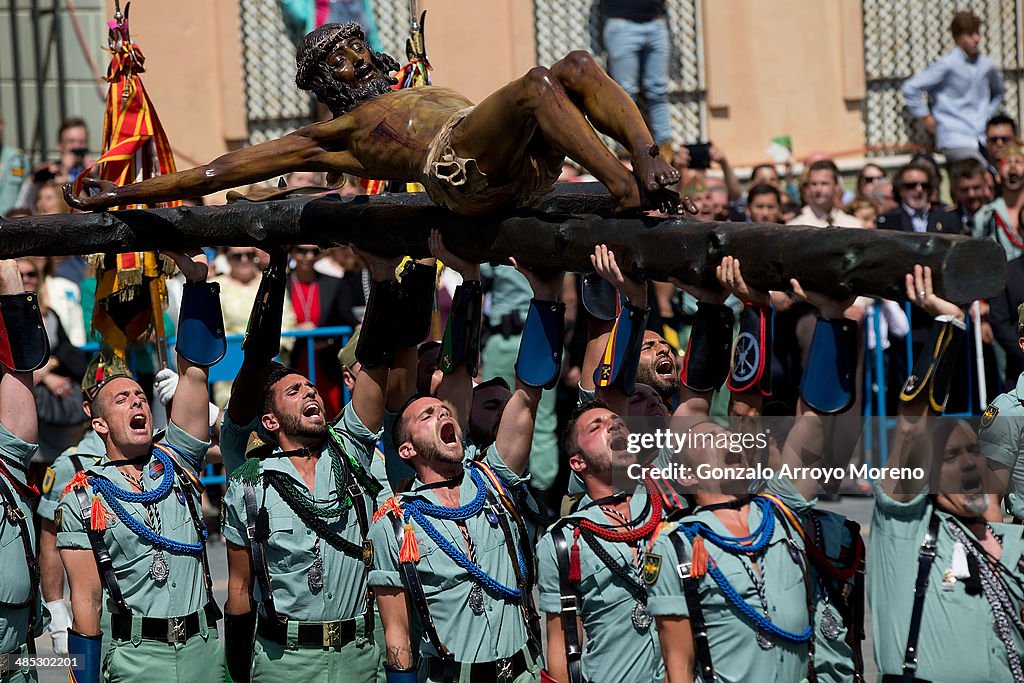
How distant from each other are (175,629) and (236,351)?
148 inches

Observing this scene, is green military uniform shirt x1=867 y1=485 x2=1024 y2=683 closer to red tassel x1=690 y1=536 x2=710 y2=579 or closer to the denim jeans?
red tassel x1=690 y1=536 x2=710 y2=579

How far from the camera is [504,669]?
20.2 ft

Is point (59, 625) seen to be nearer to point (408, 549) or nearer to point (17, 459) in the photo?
point (17, 459)

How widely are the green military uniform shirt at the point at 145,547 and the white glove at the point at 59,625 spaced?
3.82 feet

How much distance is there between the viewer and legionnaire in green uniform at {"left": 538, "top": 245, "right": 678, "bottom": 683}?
5.93 meters

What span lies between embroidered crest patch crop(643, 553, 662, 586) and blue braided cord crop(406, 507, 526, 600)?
0.91 metres

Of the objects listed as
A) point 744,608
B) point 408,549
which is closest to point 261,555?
point 408,549

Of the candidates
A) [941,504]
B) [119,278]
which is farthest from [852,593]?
[119,278]

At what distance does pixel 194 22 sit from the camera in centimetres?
1561

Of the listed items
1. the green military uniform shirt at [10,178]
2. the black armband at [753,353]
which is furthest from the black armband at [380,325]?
the green military uniform shirt at [10,178]

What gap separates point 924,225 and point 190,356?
216 inches

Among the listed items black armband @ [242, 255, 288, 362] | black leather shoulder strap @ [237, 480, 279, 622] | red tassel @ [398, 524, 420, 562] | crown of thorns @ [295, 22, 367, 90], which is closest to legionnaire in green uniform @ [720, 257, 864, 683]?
red tassel @ [398, 524, 420, 562]

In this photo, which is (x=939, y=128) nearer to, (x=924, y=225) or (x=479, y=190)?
(x=924, y=225)

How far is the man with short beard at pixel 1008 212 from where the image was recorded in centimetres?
1043
